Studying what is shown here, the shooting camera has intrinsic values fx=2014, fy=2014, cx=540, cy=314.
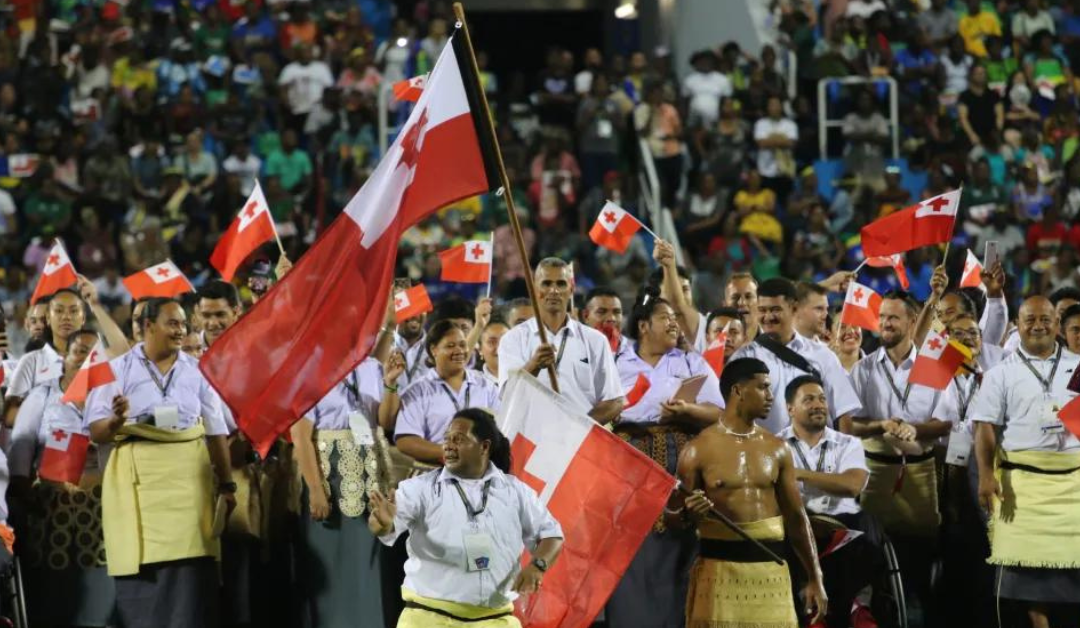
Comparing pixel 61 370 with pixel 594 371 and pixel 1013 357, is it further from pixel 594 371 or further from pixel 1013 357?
pixel 1013 357

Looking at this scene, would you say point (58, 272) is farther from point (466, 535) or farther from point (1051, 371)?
point (1051, 371)

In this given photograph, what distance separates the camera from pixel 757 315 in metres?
12.6

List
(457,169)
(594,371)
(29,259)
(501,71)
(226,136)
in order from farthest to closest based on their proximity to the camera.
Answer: (501,71), (226,136), (29,259), (594,371), (457,169)

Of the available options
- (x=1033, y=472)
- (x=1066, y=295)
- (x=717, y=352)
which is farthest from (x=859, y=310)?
(x=1033, y=472)

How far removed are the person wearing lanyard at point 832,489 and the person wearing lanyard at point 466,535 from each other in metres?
2.50

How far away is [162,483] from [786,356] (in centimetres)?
377

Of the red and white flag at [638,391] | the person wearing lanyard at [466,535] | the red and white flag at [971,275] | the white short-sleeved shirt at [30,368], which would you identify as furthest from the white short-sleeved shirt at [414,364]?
the red and white flag at [971,275]

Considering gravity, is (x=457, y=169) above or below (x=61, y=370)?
above

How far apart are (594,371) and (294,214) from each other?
935 centimetres

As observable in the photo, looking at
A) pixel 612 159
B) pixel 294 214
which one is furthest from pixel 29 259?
pixel 612 159

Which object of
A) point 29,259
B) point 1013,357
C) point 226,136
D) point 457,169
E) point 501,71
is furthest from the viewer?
point 501,71

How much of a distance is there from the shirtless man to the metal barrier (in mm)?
12040

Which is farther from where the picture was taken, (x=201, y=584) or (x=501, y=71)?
(x=501, y=71)

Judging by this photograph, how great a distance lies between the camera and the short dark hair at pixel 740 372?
33.3ft
